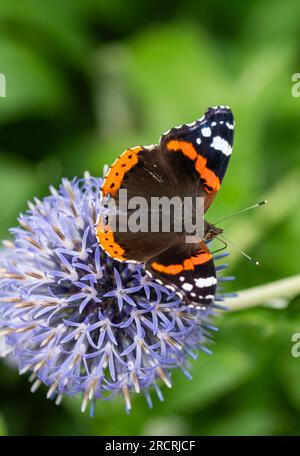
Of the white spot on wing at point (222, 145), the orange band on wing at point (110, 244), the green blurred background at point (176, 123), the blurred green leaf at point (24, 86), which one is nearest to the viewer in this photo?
the orange band on wing at point (110, 244)

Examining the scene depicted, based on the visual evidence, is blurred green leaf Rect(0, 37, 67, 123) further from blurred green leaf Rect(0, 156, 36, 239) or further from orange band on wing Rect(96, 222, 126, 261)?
orange band on wing Rect(96, 222, 126, 261)

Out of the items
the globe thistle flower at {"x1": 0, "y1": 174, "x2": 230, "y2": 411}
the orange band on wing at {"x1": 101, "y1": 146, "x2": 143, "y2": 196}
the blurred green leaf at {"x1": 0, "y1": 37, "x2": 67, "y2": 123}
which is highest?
the blurred green leaf at {"x1": 0, "y1": 37, "x2": 67, "y2": 123}

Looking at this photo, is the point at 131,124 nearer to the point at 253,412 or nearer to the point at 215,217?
the point at 215,217

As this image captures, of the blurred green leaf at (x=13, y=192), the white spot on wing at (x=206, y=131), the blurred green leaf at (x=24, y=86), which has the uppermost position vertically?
the blurred green leaf at (x=24, y=86)

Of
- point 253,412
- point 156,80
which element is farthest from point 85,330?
point 156,80

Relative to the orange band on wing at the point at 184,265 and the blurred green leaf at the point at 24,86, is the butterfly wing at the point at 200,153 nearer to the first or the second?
the orange band on wing at the point at 184,265

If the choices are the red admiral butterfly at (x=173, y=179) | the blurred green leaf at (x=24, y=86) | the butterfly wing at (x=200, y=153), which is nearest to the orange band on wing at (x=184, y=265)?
the red admiral butterfly at (x=173, y=179)

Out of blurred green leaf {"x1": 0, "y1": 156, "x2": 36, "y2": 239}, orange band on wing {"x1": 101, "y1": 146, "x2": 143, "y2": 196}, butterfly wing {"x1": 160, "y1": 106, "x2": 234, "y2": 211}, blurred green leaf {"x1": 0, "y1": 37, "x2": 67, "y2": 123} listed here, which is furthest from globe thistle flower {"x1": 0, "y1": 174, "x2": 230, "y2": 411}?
blurred green leaf {"x1": 0, "y1": 37, "x2": 67, "y2": 123}
